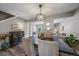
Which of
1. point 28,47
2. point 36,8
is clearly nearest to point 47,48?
point 28,47

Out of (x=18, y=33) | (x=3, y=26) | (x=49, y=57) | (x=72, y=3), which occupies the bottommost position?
(x=49, y=57)

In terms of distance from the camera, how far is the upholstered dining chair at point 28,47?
1.82 meters

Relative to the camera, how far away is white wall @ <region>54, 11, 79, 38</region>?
1731mm

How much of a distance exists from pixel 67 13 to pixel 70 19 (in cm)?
11

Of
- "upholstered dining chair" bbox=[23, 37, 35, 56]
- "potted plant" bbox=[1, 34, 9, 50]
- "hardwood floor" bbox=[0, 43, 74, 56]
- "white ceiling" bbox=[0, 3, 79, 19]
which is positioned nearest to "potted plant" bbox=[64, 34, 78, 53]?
"hardwood floor" bbox=[0, 43, 74, 56]

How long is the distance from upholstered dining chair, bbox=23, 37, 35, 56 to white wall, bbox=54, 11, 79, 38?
56 cm

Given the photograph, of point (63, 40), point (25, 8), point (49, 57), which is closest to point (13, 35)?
point (25, 8)

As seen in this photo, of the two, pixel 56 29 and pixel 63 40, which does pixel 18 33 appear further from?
pixel 63 40

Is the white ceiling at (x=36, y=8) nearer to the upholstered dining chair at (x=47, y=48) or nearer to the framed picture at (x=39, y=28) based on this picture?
the framed picture at (x=39, y=28)

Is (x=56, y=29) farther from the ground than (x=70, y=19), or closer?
closer

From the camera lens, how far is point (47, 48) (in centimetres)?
181

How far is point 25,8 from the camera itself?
1762mm

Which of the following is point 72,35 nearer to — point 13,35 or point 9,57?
point 13,35

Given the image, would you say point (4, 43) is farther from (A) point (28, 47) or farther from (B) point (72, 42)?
(B) point (72, 42)
